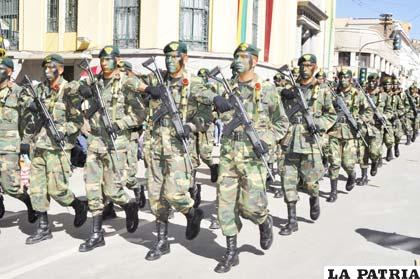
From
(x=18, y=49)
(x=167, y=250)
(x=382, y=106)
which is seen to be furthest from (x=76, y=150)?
(x=18, y=49)

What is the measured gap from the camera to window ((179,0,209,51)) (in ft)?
71.6

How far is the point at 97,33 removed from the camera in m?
22.1

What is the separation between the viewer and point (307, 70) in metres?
7.00

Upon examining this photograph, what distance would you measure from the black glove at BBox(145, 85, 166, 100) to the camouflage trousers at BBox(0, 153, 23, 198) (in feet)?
6.29

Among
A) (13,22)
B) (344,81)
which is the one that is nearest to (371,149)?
(344,81)

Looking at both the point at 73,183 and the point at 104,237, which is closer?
the point at 104,237

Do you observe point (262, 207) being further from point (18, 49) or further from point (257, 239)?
point (18, 49)

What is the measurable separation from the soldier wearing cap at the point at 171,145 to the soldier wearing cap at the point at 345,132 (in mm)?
3830

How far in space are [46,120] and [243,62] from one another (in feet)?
7.30

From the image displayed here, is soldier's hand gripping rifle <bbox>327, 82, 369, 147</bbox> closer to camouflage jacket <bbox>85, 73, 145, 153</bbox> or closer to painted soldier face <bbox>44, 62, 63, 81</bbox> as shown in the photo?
camouflage jacket <bbox>85, 73, 145, 153</bbox>

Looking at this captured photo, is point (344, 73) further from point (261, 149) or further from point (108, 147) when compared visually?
point (108, 147)

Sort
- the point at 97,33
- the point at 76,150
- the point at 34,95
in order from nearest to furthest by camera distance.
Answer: the point at 34,95, the point at 76,150, the point at 97,33

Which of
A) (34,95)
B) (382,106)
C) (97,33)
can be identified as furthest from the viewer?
(97,33)

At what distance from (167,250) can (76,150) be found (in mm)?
2565
